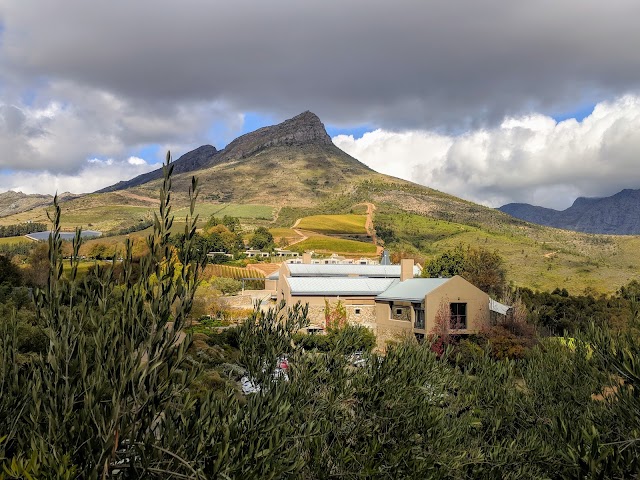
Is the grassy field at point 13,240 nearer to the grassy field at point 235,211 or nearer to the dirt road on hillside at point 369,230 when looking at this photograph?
the grassy field at point 235,211

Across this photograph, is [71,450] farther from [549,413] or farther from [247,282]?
[247,282]

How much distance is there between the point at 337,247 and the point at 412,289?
211ft

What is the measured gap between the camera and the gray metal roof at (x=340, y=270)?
60591 millimetres

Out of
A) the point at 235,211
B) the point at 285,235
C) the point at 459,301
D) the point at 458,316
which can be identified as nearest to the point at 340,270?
the point at 459,301

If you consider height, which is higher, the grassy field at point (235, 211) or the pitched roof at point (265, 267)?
the grassy field at point (235, 211)

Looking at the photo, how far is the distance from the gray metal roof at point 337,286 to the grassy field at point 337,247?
52.1 m

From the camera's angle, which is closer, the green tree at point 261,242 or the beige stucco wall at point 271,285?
the beige stucco wall at point 271,285

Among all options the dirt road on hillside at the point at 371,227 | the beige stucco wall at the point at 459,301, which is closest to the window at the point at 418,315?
the beige stucco wall at the point at 459,301

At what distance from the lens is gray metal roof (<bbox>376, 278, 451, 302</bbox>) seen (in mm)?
46812

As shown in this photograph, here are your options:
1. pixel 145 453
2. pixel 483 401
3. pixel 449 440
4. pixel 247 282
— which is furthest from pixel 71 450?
pixel 247 282

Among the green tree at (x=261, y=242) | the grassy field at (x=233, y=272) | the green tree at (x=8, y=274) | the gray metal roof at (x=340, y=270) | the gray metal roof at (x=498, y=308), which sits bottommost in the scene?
the gray metal roof at (x=498, y=308)

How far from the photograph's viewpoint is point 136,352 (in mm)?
6238

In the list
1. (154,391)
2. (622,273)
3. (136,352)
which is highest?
(136,352)

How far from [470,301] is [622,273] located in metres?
64.0
